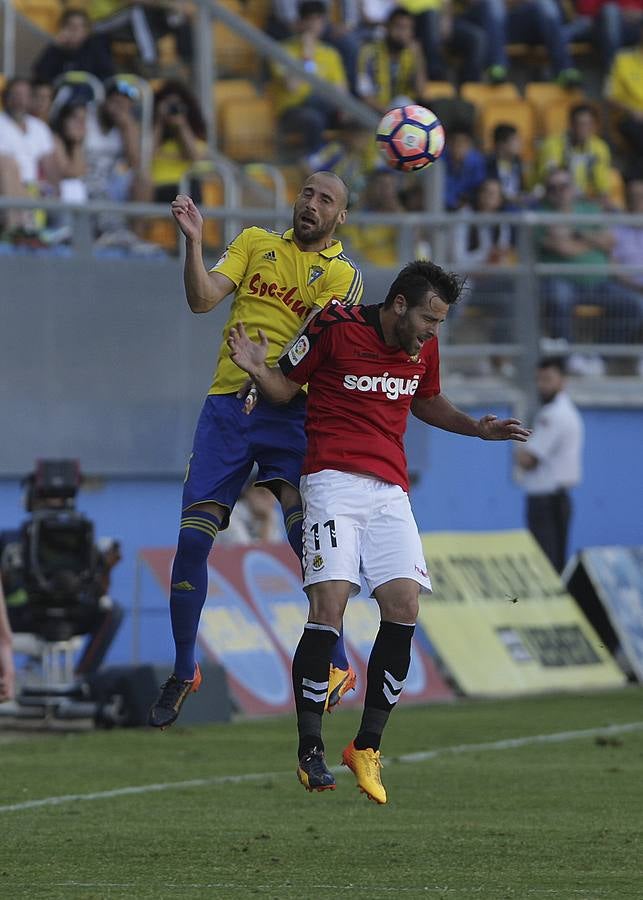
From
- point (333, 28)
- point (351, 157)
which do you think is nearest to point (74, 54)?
point (351, 157)

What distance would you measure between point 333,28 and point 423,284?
1296 cm

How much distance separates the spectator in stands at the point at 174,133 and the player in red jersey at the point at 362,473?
943cm

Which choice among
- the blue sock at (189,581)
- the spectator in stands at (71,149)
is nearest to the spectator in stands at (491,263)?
the spectator in stands at (71,149)

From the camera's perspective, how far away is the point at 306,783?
7.88 m

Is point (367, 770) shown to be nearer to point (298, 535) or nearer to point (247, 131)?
point (298, 535)

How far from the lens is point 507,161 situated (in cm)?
1977

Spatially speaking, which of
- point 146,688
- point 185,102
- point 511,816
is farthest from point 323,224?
point 185,102

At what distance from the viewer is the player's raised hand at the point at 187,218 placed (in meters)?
8.02

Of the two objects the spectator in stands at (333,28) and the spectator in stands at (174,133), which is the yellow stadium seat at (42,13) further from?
the spectator in stands at (333,28)

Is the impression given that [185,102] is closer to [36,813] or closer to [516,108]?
[516,108]

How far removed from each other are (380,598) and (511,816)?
1.81 meters

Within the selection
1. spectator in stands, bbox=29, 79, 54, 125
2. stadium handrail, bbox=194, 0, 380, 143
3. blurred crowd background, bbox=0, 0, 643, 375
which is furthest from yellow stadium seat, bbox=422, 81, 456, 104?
spectator in stands, bbox=29, 79, 54, 125

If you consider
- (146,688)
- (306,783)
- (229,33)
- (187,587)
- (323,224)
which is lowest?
(146,688)

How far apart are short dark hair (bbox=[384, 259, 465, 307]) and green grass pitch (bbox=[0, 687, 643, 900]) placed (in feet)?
8.03
